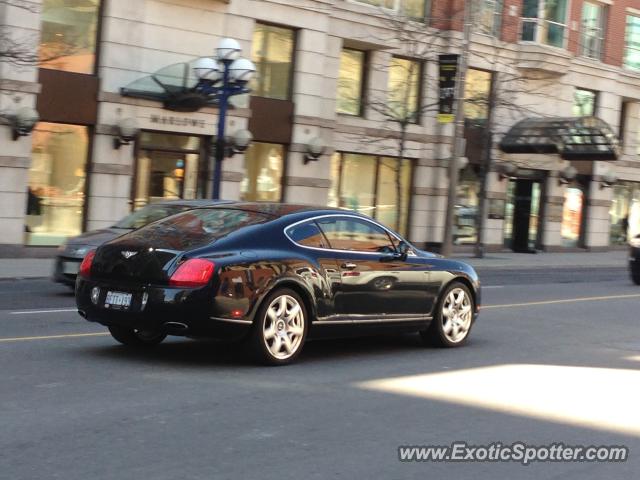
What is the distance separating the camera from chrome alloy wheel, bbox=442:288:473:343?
10961mm

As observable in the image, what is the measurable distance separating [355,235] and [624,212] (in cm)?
3370

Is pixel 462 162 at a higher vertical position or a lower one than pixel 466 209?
higher

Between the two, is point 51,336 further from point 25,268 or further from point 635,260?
point 635,260

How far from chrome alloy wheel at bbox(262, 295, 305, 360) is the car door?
516 millimetres

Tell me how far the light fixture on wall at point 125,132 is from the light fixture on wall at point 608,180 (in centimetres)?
2125

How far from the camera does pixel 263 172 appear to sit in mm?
27250

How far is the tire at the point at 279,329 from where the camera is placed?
8820 mm

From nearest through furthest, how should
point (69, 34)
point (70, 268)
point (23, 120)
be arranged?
point (70, 268) < point (23, 120) < point (69, 34)

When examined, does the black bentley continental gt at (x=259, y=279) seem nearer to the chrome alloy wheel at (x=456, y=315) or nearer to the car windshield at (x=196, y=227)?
the car windshield at (x=196, y=227)

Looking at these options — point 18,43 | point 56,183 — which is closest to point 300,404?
point 18,43

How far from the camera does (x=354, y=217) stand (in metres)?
10.1

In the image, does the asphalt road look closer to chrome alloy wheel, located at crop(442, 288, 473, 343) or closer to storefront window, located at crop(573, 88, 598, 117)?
chrome alloy wheel, located at crop(442, 288, 473, 343)

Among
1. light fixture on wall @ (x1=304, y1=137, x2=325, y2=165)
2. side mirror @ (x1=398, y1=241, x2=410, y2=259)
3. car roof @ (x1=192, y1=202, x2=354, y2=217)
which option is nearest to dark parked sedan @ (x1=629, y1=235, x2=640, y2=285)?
light fixture on wall @ (x1=304, y1=137, x2=325, y2=165)

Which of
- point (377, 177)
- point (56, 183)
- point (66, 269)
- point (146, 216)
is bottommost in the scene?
point (66, 269)
